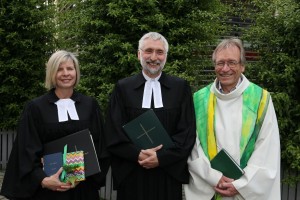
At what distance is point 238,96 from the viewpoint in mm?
3441

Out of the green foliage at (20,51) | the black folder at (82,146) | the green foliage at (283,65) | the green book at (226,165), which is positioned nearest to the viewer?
the green book at (226,165)

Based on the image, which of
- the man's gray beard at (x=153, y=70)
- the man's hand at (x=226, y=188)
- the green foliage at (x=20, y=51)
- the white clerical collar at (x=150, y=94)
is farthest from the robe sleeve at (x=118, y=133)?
the green foliage at (x=20, y=51)

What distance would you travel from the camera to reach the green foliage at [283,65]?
5.01 meters

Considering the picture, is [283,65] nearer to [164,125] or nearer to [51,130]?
[164,125]

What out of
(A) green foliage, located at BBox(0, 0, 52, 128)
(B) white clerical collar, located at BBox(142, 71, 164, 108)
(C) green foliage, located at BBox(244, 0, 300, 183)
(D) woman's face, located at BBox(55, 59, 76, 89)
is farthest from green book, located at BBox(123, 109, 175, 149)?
(A) green foliage, located at BBox(0, 0, 52, 128)

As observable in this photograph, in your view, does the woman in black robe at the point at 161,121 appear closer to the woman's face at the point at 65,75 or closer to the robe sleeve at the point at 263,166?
the woman's face at the point at 65,75

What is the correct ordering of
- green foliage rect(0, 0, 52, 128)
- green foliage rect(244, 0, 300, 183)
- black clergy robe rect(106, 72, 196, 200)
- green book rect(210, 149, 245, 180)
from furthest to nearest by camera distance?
green foliage rect(0, 0, 52, 128)
green foliage rect(244, 0, 300, 183)
black clergy robe rect(106, 72, 196, 200)
green book rect(210, 149, 245, 180)

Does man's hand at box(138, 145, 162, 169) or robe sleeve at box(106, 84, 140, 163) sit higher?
robe sleeve at box(106, 84, 140, 163)

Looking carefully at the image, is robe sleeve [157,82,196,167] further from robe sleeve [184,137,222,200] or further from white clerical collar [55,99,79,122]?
white clerical collar [55,99,79,122]

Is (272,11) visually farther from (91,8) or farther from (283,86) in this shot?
(91,8)

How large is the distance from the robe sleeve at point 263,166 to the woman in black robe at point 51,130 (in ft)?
4.09

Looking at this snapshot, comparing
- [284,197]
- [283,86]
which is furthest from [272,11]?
[284,197]

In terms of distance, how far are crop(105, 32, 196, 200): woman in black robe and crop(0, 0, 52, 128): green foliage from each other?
4945 mm

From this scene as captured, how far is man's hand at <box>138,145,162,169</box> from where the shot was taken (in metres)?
3.39
